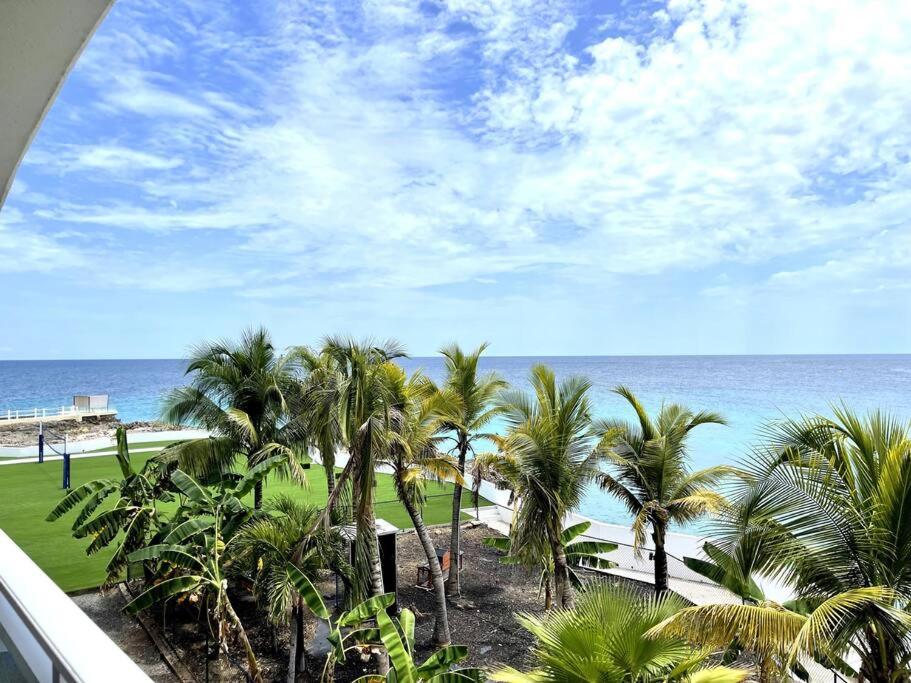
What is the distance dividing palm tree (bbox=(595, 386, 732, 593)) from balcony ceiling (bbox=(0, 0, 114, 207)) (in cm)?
947

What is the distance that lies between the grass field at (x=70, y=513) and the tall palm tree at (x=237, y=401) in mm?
1862

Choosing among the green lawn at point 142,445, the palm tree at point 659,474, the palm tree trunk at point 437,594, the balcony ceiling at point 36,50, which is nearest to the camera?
the balcony ceiling at point 36,50

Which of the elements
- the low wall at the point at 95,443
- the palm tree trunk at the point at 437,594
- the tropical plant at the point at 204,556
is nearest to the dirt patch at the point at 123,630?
the tropical plant at the point at 204,556

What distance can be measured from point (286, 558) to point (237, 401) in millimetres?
5929

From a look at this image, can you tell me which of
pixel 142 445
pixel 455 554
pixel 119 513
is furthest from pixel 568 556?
pixel 142 445

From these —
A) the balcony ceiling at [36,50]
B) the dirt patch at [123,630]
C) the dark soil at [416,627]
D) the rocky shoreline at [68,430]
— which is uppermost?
the balcony ceiling at [36,50]

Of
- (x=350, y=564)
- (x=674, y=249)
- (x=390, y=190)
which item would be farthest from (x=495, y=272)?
(x=350, y=564)

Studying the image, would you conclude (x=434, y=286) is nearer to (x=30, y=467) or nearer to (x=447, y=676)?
(x=30, y=467)

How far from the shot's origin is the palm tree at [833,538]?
4949 mm

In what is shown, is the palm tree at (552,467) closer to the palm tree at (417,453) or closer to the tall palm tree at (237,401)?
the palm tree at (417,453)

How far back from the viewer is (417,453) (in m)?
10.4

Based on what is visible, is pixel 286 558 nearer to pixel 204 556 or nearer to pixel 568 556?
pixel 204 556

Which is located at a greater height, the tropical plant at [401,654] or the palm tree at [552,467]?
the palm tree at [552,467]

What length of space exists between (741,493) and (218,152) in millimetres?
130507
